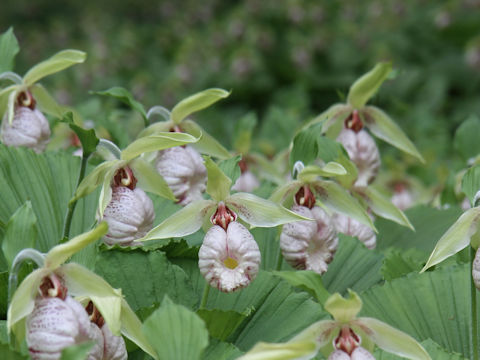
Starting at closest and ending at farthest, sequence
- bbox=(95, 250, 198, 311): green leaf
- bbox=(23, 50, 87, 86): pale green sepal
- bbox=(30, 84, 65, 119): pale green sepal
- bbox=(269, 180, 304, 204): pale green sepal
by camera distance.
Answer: bbox=(95, 250, 198, 311): green leaf < bbox=(269, 180, 304, 204): pale green sepal < bbox=(23, 50, 87, 86): pale green sepal < bbox=(30, 84, 65, 119): pale green sepal

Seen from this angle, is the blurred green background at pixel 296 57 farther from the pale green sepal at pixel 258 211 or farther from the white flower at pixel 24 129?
the pale green sepal at pixel 258 211

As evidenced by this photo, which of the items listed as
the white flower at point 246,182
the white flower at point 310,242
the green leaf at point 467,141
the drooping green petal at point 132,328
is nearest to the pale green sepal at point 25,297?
the drooping green petal at point 132,328

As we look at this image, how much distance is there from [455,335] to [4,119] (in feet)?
3.34

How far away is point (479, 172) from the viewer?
1.26 meters

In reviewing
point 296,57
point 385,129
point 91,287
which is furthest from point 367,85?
point 296,57

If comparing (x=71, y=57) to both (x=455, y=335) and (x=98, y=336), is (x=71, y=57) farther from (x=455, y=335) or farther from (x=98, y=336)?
(x=455, y=335)

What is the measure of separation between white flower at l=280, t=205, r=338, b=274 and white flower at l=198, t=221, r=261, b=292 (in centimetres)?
16

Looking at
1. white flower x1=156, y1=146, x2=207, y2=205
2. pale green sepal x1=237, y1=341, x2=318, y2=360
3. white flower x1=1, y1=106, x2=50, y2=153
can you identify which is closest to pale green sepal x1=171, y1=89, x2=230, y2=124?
white flower x1=156, y1=146, x2=207, y2=205

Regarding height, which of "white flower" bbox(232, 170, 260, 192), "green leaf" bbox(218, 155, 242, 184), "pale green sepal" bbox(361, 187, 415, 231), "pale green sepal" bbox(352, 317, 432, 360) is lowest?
"white flower" bbox(232, 170, 260, 192)

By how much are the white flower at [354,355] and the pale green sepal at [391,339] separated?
1.4 inches

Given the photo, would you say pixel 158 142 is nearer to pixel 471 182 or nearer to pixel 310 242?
pixel 310 242

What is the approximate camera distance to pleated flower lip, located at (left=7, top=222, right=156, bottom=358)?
0.96 metres

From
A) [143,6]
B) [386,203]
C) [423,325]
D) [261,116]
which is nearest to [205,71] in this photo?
[261,116]

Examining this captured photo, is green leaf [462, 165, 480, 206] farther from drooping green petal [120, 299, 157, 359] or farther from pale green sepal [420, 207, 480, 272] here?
drooping green petal [120, 299, 157, 359]
